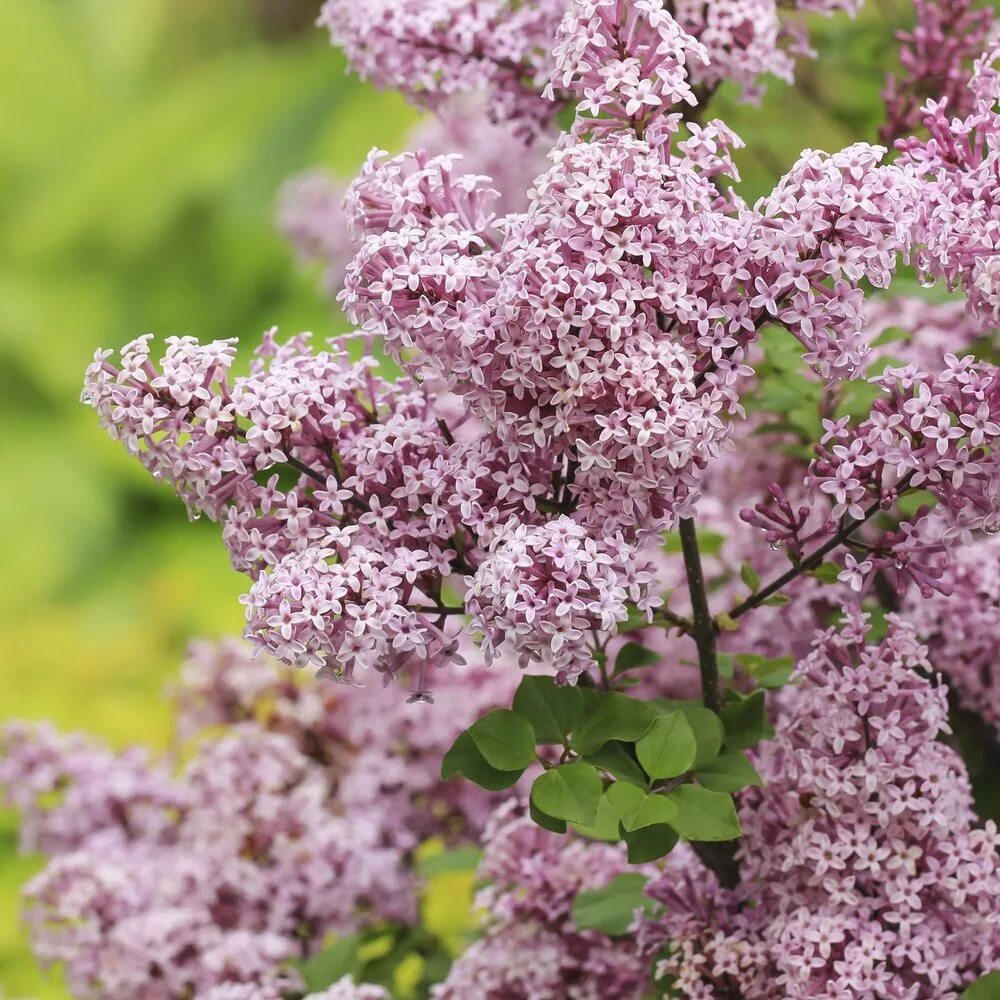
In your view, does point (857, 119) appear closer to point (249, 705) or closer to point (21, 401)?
point (249, 705)

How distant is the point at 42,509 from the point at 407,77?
3.65m

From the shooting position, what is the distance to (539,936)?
922 mm

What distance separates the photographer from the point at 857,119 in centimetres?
134

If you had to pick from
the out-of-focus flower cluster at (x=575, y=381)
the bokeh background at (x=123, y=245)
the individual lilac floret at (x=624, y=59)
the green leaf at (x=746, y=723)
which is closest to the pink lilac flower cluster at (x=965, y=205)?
the out-of-focus flower cluster at (x=575, y=381)

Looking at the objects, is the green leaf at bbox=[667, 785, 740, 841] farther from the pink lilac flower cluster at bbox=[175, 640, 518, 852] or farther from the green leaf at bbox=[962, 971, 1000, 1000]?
the pink lilac flower cluster at bbox=[175, 640, 518, 852]

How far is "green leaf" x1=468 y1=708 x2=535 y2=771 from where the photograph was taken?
70cm

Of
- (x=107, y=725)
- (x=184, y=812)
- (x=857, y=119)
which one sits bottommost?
(x=184, y=812)

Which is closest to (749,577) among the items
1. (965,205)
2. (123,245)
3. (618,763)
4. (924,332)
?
(618,763)

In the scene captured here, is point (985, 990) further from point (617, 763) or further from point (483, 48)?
point (483, 48)

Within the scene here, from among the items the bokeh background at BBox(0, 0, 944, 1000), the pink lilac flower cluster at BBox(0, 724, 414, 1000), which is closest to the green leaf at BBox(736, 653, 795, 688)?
the pink lilac flower cluster at BBox(0, 724, 414, 1000)

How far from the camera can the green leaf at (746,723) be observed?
77 centimetres

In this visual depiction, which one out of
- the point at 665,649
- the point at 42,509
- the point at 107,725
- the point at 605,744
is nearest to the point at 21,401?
the point at 42,509

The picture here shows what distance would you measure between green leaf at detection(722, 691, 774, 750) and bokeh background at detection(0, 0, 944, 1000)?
2856 mm

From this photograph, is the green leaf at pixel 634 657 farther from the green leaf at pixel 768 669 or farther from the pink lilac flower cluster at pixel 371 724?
the pink lilac flower cluster at pixel 371 724
